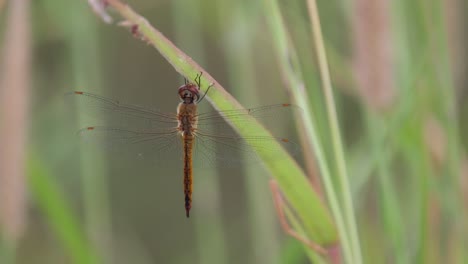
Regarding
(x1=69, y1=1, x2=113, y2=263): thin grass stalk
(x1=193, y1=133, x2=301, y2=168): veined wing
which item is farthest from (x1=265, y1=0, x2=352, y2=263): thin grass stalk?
(x1=69, y1=1, x2=113, y2=263): thin grass stalk

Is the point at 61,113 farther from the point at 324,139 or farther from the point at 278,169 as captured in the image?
the point at 278,169

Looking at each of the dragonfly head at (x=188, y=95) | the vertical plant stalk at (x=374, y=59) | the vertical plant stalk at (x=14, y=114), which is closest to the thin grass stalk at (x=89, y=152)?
the vertical plant stalk at (x=14, y=114)

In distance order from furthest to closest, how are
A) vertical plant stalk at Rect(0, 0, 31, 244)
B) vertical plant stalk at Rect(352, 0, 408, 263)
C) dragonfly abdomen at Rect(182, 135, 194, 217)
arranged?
dragonfly abdomen at Rect(182, 135, 194, 217), vertical plant stalk at Rect(0, 0, 31, 244), vertical plant stalk at Rect(352, 0, 408, 263)

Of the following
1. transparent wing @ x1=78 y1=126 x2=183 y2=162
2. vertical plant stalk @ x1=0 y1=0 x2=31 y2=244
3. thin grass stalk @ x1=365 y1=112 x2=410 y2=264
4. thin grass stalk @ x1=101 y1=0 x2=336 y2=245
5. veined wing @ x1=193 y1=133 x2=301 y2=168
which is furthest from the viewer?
transparent wing @ x1=78 y1=126 x2=183 y2=162

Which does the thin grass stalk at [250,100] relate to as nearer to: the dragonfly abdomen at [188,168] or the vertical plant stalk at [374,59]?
the dragonfly abdomen at [188,168]

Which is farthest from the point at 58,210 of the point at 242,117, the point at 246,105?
the point at 242,117

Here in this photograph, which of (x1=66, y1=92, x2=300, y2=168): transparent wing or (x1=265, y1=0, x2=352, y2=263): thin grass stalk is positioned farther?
(x1=66, y1=92, x2=300, y2=168): transparent wing

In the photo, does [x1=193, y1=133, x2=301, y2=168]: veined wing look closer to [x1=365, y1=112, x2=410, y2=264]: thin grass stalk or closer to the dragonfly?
the dragonfly
